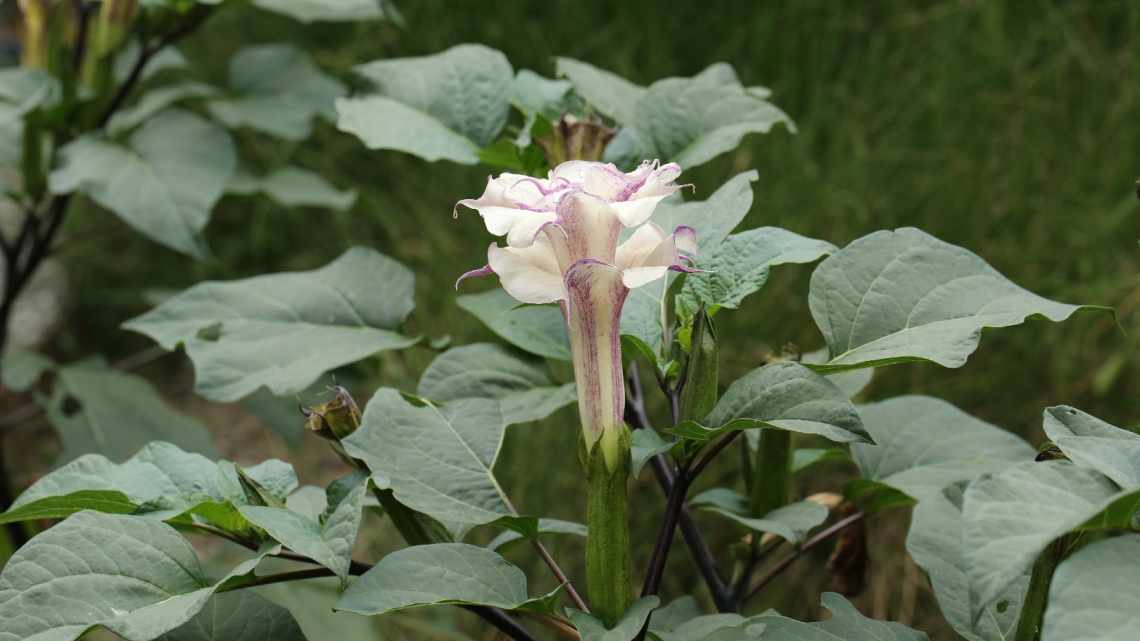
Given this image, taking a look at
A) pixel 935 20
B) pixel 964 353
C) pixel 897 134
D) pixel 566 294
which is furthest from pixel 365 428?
pixel 935 20

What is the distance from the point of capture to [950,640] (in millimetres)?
1882

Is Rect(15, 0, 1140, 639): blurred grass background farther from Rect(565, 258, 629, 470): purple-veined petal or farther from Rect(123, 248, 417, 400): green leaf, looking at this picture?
Rect(565, 258, 629, 470): purple-veined petal

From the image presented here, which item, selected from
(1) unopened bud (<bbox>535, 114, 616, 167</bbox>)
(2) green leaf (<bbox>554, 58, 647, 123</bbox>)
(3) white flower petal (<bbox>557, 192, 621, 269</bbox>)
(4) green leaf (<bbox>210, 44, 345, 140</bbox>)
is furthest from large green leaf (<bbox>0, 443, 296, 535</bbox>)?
(4) green leaf (<bbox>210, 44, 345, 140</bbox>)

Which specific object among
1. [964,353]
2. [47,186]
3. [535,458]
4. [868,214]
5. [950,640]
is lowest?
[950,640]

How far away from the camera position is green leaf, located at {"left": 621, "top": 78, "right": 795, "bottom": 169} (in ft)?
3.27

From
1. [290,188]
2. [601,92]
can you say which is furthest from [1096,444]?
[290,188]

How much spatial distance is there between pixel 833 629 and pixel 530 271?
0.85ft

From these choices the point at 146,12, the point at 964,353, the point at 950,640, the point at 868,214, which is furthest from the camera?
the point at 868,214

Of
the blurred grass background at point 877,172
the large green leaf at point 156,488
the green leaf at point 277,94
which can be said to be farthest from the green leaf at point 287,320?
the blurred grass background at point 877,172

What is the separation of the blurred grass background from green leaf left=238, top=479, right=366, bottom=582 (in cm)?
123

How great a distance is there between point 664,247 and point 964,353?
0.17 m

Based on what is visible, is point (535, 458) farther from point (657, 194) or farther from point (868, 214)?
point (657, 194)

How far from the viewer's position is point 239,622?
73 centimetres

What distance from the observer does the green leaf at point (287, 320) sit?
94 centimetres
